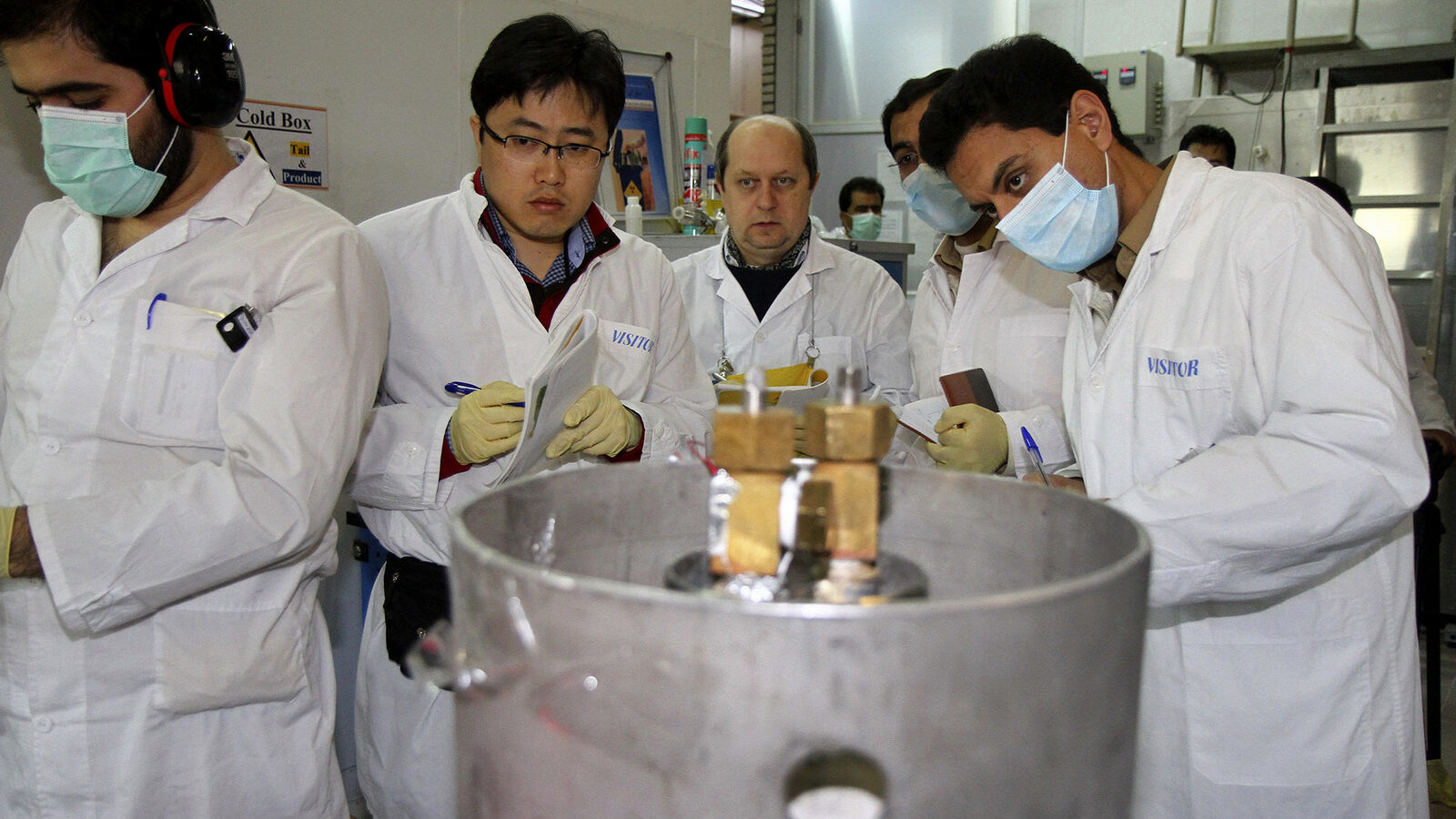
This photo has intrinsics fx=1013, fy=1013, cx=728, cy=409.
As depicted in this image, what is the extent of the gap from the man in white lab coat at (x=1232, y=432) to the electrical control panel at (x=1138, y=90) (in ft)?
12.9

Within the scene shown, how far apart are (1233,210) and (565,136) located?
0.95 m

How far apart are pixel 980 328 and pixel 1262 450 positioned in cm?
92

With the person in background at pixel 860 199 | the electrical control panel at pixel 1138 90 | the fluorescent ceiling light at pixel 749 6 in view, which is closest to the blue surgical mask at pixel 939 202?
the person in background at pixel 860 199

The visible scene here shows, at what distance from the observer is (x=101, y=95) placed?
126cm

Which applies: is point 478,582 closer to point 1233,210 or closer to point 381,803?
point 1233,210

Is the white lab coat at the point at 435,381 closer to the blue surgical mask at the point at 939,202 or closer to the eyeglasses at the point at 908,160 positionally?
the blue surgical mask at the point at 939,202

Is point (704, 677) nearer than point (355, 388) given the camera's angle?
Yes

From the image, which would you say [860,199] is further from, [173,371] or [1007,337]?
[173,371]

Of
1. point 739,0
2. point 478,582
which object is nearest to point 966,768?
point 478,582

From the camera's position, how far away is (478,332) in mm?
1576

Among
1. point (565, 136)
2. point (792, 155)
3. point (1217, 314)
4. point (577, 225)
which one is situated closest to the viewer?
point (1217, 314)

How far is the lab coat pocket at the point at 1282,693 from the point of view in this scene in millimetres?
1272

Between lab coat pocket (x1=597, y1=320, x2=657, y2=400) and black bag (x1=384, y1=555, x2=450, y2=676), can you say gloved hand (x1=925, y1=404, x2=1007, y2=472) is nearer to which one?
lab coat pocket (x1=597, y1=320, x2=657, y2=400)

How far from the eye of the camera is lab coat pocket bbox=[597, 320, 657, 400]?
1.65 metres
